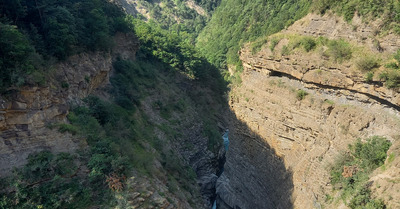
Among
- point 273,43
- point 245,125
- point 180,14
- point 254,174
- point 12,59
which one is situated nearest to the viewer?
point 12,59

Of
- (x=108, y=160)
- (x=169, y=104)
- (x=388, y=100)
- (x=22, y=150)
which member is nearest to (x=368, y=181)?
(x=388, y=100)

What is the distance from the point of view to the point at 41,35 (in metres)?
13.4

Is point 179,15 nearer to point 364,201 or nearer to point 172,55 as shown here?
point 172,55

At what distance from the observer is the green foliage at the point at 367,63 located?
8828 mm

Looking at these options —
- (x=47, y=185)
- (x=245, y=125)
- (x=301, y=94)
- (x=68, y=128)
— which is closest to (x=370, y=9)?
(x=301, y=94)

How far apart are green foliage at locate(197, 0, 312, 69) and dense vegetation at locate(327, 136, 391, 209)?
72.3ft

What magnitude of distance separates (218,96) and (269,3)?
15.5 meters

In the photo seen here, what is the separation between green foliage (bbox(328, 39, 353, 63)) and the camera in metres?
9.85

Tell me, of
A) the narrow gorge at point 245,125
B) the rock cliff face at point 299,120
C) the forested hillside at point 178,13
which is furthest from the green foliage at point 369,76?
the forested hillside at point 178,13

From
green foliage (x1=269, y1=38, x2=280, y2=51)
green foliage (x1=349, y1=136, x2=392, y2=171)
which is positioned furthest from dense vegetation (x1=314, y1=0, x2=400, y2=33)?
green foliage (x1=349, y1=136, x2=392, y2=171)

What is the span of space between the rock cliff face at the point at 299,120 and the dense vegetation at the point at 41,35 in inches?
419

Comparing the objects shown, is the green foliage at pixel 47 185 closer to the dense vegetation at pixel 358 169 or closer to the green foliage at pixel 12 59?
the green foliage at pixel 12 59

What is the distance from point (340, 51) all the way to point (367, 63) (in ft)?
A: 4.33

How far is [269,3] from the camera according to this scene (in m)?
35.6
